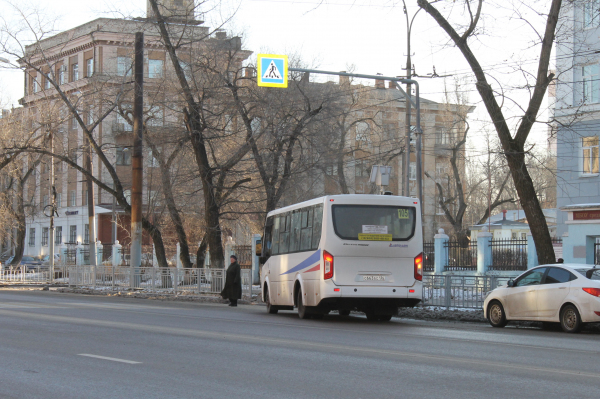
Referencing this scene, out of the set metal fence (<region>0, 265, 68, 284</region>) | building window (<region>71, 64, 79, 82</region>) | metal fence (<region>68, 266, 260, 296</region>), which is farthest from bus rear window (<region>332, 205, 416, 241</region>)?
building window (<region>71, 64, 79, 82</region>)

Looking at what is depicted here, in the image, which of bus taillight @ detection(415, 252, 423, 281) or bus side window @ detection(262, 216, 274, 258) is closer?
bus taillight @ detection(415, 252, 423, 281)

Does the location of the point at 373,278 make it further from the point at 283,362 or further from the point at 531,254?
the point at 531,254

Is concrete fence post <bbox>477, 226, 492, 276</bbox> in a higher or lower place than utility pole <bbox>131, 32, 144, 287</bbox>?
lower

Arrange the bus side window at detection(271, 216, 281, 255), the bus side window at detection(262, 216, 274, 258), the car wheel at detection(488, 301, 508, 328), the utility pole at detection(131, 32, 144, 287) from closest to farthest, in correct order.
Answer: the car wheel at detection(488, 301, 508, 328), the bus side window at detection(271, 216, 281, 255), the bus side window at detection(262, 216, 274, 258), the utility pole at detection(131, 32, 144, 287)

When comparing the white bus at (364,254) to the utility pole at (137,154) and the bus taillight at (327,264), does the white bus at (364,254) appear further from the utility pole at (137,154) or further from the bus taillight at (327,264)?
the utility pole at (137,154)

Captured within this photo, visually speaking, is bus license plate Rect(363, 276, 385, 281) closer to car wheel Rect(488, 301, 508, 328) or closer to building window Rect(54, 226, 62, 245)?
car wheel Rect(488, 301, 508, 328)

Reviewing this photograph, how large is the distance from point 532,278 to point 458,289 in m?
5.33

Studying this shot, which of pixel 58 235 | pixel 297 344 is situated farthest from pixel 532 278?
pixel 58 235

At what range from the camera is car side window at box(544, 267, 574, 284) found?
15113 mm

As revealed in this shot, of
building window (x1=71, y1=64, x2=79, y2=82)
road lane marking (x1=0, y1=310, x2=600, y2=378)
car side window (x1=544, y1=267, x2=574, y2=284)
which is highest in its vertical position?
building window (x1=71, y1=64, x2=79, y2=82)

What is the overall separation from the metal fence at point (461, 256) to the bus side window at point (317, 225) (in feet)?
50.1

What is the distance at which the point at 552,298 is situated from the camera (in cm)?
1532

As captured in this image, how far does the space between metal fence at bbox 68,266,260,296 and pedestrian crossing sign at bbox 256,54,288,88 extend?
913 cm

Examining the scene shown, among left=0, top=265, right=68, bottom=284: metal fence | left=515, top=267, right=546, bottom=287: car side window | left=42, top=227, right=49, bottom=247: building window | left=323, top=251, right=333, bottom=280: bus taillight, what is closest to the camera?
left=515, top=267, right=546, bottom=287: car side window
